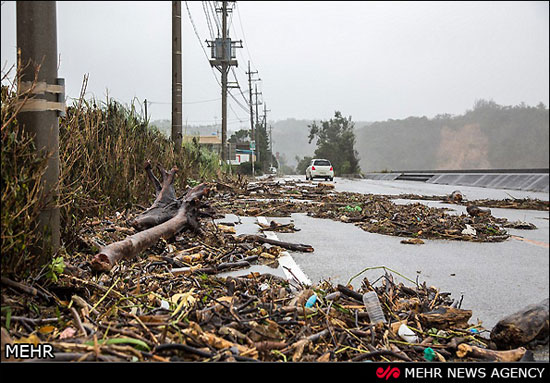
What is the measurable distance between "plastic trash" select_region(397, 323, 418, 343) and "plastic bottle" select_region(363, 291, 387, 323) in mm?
76

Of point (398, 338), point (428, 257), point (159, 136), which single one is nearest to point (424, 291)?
point (428, 257)

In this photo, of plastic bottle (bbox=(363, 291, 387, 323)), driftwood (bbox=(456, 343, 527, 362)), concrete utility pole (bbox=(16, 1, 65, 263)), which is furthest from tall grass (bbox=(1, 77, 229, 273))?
driftwood (bbox=(456, 343, 527, 362))

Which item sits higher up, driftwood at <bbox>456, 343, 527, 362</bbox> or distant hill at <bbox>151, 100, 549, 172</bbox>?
distant hill at <bbox>151, 100, 549, 172</bbox>

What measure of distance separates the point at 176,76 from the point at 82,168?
4.71 metres

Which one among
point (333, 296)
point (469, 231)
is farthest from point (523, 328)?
point (469, 231)

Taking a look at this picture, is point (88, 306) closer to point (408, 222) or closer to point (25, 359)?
point (25, 359)

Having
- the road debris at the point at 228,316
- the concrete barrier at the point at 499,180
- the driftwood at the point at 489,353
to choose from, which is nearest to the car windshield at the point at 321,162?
the concrete barrier at the point at 499,180

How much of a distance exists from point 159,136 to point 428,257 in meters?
5.07

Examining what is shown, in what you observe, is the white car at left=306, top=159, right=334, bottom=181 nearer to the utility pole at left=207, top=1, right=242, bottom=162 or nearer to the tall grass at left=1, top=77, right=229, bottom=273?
the utility pole at left=207, top=1, right=242, bottom=162

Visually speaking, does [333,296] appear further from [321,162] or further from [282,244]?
[321,162]

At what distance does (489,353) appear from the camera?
1146mm

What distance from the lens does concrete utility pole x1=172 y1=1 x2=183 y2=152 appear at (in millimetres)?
7383

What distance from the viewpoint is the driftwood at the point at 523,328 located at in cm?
100
